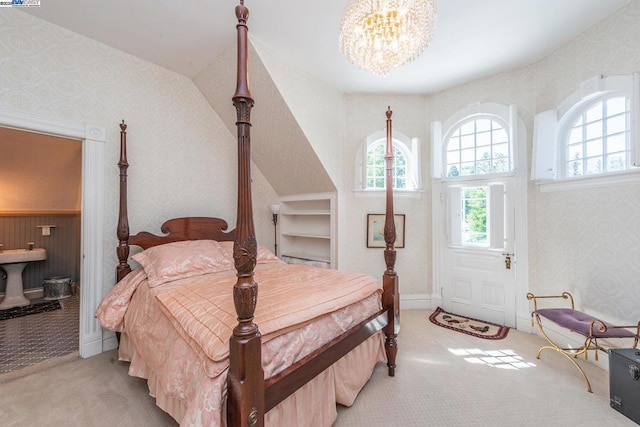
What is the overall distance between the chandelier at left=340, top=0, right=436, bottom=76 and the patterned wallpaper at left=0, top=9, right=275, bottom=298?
2259 millimetres

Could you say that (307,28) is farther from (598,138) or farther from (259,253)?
(598,138)

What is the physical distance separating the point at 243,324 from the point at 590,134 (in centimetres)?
351

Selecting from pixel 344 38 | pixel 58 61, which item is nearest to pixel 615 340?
pixel 344 38

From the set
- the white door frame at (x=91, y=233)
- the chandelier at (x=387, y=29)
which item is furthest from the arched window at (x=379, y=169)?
the white door frame at (x=91, y=233)

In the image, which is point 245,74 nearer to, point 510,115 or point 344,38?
point 344,38

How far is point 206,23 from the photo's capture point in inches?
92.7

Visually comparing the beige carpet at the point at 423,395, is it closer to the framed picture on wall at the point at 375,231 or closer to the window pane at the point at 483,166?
the framed picture on wall at the point at 375,231

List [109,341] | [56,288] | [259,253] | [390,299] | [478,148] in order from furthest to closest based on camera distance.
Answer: [56,288] → [478,148] → [259,253] → [109,341] → [390,299]

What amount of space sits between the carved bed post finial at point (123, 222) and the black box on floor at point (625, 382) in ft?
13.1

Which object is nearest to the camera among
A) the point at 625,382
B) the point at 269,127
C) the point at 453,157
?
the point at 625,382

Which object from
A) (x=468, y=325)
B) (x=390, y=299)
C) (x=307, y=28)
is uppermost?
(x=307, y=28)

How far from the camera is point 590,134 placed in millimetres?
2576

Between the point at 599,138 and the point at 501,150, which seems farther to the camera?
the point at 501,150

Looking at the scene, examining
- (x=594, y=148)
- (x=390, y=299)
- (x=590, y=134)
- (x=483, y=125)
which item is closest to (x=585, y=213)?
(x=594, y=148)
